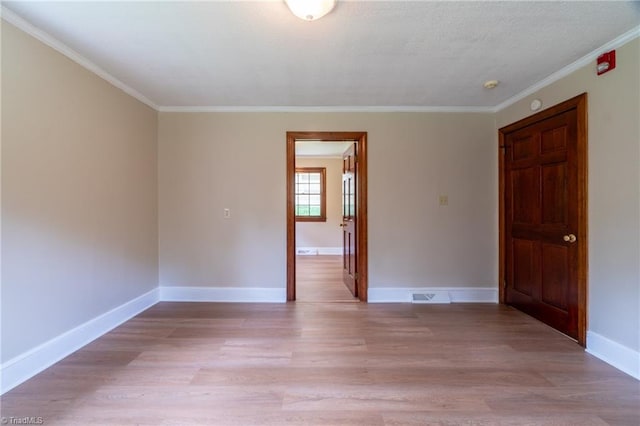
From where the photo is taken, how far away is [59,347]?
2219 millimetres

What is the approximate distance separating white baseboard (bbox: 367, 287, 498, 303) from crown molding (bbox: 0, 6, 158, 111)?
333 cm

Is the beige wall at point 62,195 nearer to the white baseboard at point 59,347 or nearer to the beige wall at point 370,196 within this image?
the white baseboard at point 59,347

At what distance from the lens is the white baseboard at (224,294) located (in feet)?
11.9

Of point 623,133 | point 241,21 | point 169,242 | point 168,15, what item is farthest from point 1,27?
point 623,133

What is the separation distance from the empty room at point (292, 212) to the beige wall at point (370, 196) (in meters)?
0.03

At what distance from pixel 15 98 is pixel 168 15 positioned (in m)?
1.08

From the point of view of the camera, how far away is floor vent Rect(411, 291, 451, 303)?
359 cm

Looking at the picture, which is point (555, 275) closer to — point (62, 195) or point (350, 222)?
point (350, 222)

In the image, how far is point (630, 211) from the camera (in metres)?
2.08

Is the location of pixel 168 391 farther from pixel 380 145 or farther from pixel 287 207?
pixel 380 145

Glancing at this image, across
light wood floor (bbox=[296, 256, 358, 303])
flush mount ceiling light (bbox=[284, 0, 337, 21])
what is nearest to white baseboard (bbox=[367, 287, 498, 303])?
light wood floor (bbox=[296, 256, 358, 303])

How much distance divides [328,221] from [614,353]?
5570 mm

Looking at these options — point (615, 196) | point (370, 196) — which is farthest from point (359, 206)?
point (615, 196)

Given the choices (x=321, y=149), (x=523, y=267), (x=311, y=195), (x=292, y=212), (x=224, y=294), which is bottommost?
(x=224, y=294)
